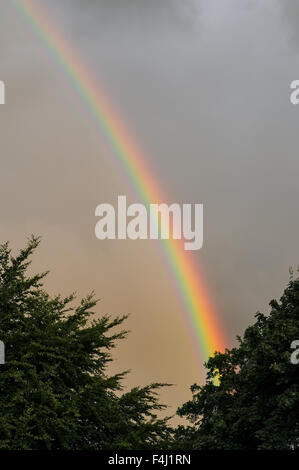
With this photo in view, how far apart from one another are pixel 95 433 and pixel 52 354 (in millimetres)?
4551

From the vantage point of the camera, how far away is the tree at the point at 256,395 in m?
29.5

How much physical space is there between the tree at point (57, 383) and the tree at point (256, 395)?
10.0ft

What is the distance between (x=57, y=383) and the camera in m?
32.0

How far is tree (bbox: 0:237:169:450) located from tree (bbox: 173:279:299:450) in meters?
3.06

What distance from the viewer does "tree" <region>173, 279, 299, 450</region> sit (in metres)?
29.5

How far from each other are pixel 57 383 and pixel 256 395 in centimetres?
883

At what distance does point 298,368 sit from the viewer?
97.3 ft

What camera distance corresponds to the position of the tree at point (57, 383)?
96.3 ft

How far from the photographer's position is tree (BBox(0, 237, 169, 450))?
29.4 m

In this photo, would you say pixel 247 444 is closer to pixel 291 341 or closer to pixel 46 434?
pixel 291 341
